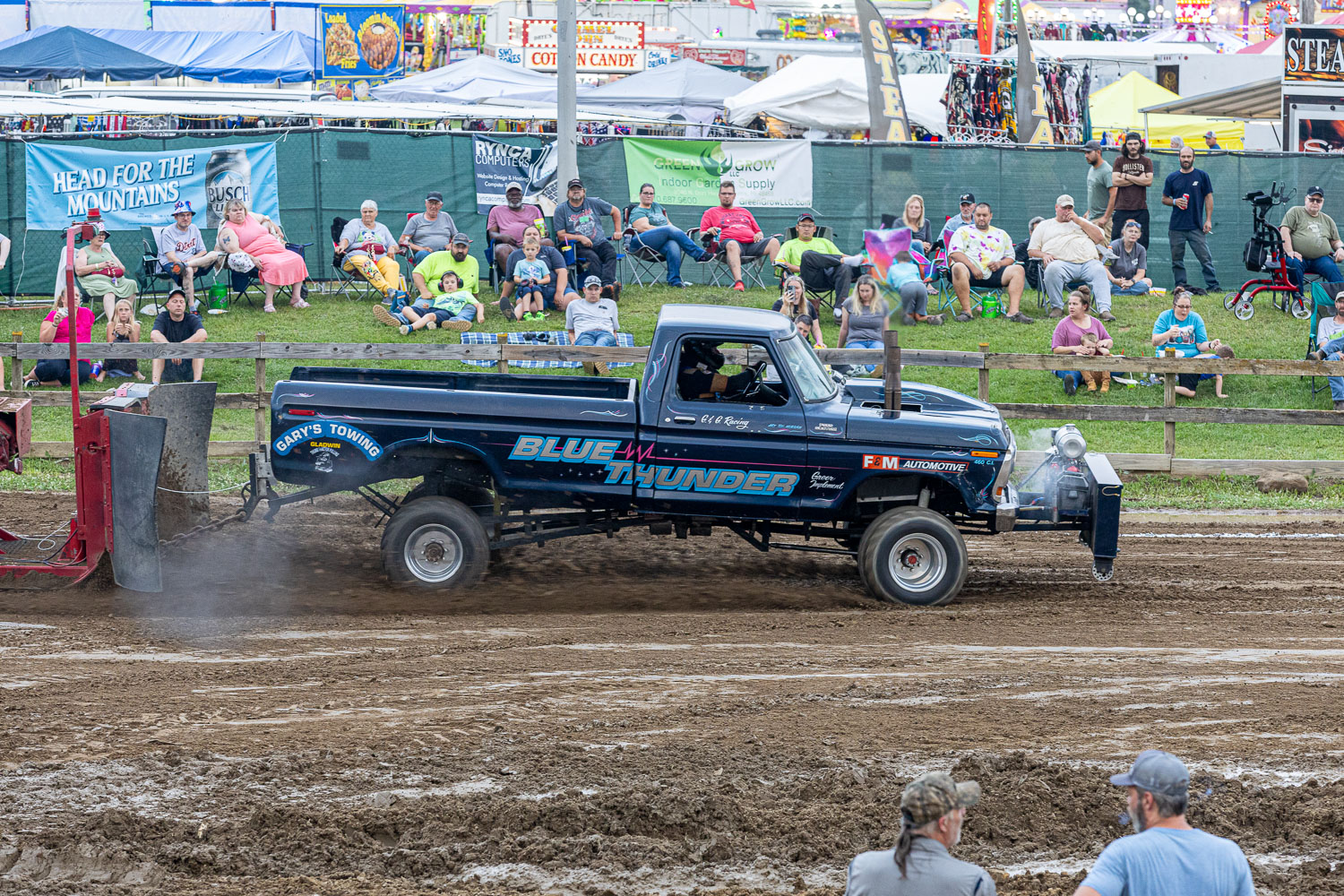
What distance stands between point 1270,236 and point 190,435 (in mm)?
15731

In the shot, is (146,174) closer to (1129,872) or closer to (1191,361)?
(1191,361)

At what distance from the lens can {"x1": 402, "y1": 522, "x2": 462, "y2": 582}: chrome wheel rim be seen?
9.98 metres

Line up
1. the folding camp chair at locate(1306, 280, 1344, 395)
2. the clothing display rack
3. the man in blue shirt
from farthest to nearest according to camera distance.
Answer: the clothing display rack < the man in blue shirt < the folding camp chair at locate(1306, 280, 1344, 395)

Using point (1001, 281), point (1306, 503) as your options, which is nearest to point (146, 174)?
point (1001, 281)

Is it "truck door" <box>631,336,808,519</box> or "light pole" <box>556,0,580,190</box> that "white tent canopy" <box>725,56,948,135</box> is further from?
"truck door" <box>631,336,808,519</box>

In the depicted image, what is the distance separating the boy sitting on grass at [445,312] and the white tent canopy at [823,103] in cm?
1501

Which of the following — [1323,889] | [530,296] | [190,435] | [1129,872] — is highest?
[530,296]

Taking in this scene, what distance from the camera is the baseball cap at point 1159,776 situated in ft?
13.2

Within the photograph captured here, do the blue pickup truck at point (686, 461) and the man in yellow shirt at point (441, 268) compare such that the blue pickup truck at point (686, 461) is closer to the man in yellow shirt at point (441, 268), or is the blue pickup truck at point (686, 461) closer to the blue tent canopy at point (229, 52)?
the man in yellow shirt at point (441, 268)

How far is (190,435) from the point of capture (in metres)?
10.6

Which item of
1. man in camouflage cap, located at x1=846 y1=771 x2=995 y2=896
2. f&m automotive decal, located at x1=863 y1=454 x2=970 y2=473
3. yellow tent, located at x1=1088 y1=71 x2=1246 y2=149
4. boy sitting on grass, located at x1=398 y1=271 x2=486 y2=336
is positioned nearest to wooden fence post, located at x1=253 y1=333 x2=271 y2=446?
boy sitting on grass, located at x1=398 y1=271 x2=486 y2=336

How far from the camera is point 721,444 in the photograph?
386 inches

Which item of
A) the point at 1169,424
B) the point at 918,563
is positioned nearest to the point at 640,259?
the point at 1169,424

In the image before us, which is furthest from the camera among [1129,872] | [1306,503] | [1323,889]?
[1306,503]
